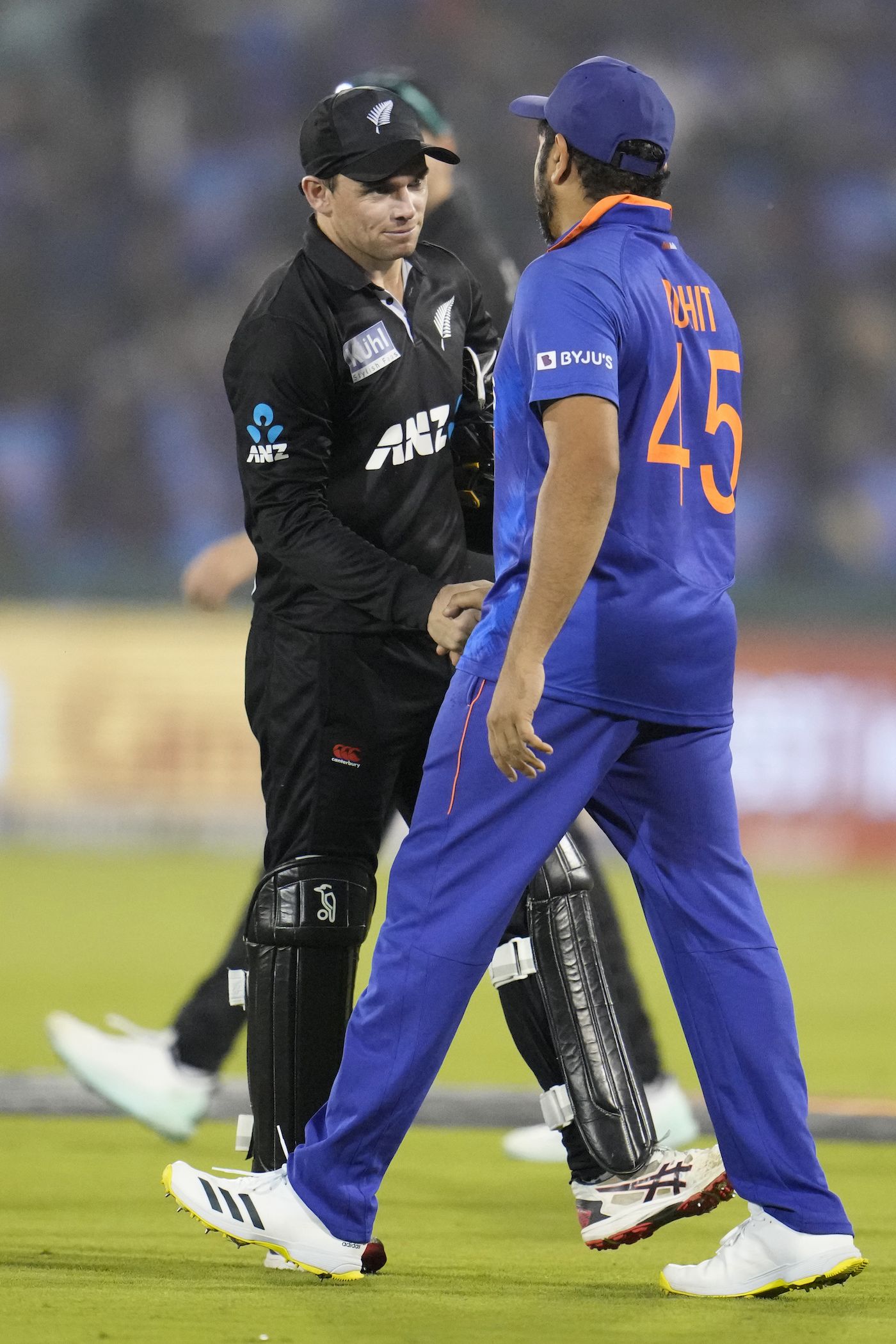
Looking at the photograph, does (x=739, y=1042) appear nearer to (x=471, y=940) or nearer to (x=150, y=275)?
(x=471, y=940)

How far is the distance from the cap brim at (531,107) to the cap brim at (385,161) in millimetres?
183

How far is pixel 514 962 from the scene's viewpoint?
322 centimetres

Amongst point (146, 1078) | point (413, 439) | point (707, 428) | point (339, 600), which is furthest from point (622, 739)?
point (146, 1078)

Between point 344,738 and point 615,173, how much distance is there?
102cm

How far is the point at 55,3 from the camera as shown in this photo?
16047 mm

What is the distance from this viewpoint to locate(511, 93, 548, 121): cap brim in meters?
2.91

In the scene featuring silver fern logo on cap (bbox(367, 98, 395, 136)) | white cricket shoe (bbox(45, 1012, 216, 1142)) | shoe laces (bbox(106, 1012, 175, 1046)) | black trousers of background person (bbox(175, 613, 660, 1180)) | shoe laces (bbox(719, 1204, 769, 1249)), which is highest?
silver fern logo on cap (bbox(367, 98, 395, 136))

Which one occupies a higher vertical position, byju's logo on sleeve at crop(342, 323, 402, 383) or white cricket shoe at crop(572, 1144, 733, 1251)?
byju's logo on sleeve at crop(342, 323, 402, 383)

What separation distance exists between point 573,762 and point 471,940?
31 centimetres

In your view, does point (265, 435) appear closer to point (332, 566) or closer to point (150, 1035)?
point (332, 566)

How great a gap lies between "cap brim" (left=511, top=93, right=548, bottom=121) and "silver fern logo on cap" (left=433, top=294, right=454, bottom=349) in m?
0.41

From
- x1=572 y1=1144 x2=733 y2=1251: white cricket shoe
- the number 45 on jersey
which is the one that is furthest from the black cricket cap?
x1=572 y1=1144 x2=733 y2=1251: white cricket shoe

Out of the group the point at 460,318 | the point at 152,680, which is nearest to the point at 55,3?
the point at 152,680

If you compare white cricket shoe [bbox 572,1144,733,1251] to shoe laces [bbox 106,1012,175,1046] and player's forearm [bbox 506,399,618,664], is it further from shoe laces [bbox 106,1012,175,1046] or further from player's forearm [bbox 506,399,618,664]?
shoe laces [bbox 106,1012,175,1046]
